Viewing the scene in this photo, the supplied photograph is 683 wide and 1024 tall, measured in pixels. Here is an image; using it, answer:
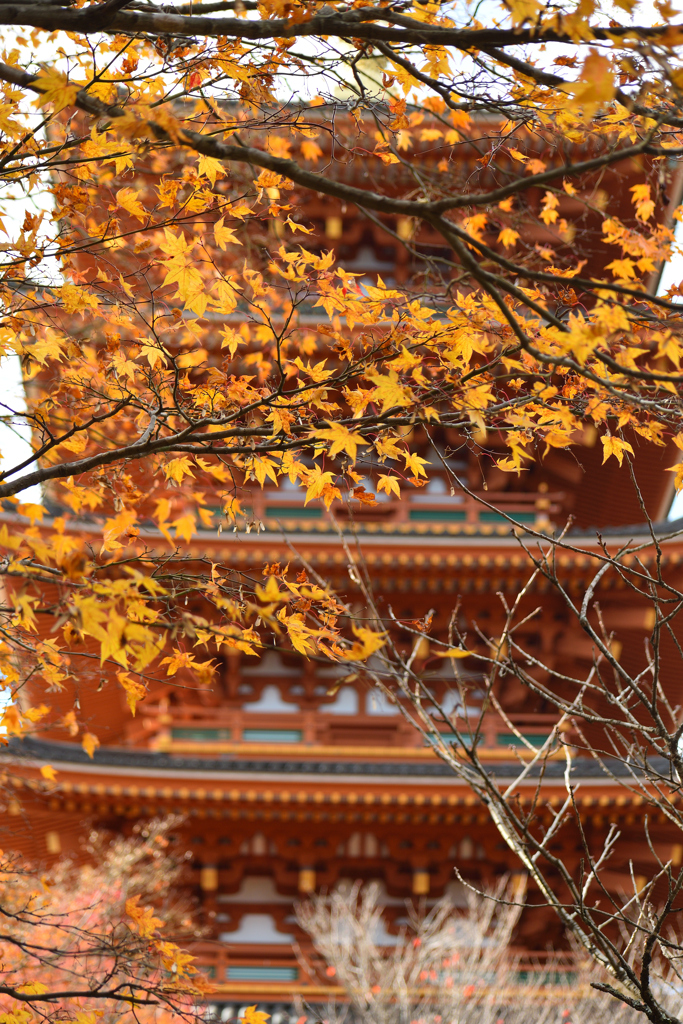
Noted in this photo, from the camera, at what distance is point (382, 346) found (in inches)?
92.1

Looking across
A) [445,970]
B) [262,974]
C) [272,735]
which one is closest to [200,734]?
[272,735]

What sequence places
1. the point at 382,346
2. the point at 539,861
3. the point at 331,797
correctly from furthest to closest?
the point at 539,861 → the point at 331,797 → the point at 382,346

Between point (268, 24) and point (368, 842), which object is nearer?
point (268, 24)

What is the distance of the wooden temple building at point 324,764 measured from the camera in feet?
25.7

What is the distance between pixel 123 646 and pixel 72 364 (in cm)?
198

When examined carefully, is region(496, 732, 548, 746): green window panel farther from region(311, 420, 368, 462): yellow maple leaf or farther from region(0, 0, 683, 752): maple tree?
region(311, 420, 368, 462): yellow maple leaf

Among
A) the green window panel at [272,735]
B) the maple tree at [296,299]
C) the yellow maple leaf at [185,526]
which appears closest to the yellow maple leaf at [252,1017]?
the maple tree at [296,299]

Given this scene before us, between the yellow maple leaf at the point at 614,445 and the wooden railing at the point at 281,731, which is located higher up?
the yellow maple leaf at the point at 614,445

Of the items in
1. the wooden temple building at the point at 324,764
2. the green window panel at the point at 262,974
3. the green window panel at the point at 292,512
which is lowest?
the green window panel at the point at 262,974

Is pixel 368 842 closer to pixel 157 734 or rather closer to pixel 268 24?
pixel 157 734

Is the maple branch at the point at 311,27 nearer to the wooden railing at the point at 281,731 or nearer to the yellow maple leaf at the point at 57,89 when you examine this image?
the yellow maple leaf at the point at 57,89

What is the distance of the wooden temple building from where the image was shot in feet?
25.7

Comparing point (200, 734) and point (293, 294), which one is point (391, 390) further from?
point (200, 734)

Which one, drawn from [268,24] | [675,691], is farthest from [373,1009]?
[268,24]
